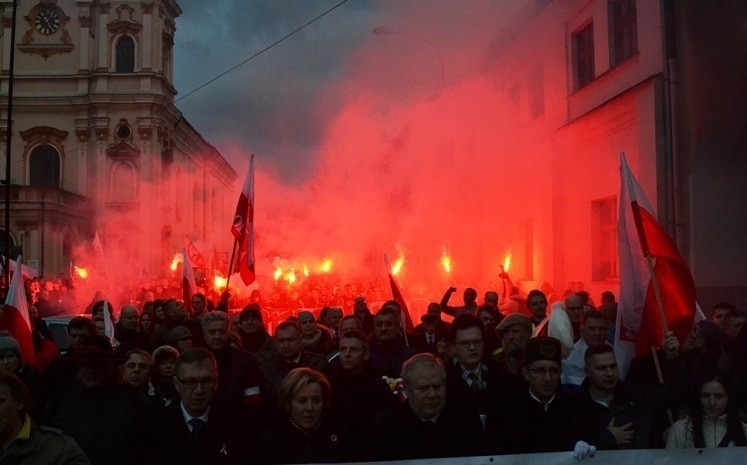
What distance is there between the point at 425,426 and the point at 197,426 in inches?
50.0

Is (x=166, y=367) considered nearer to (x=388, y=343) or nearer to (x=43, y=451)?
(x=388, y=343)

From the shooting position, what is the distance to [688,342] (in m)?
7.02

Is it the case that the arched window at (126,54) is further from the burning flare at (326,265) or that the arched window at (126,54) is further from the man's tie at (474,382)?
the man's tie at (474,382)

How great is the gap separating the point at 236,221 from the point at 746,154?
8307 mm

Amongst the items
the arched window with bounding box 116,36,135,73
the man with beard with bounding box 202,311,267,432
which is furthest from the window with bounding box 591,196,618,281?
the arched window with bounding box 116,36,135,73

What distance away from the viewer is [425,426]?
4.52 m

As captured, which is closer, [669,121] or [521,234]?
[669,121]

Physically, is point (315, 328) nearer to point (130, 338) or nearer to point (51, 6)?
point (130, 338)

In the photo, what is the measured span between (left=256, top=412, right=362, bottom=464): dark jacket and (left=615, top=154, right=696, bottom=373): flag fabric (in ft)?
9.13

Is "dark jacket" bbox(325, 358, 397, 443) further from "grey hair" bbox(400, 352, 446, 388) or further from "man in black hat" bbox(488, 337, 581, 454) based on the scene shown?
"grey hair" bbox(400, 352, 446, 388)

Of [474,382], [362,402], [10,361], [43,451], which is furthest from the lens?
[10,361]

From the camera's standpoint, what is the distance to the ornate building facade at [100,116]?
51.6 metres

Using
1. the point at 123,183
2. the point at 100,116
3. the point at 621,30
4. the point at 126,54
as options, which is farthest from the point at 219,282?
the point at 126,54

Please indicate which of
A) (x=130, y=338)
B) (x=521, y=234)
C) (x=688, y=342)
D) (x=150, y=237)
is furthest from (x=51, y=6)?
(x=688, y=342)
